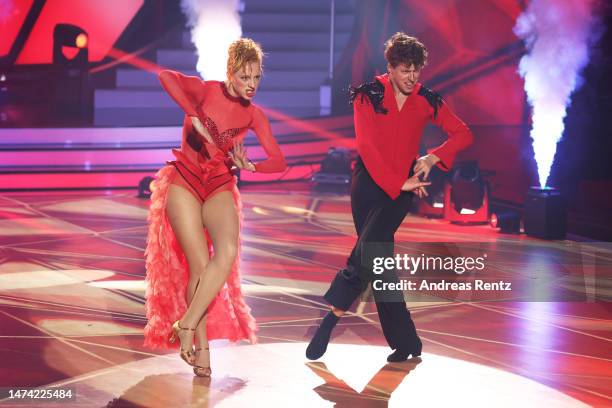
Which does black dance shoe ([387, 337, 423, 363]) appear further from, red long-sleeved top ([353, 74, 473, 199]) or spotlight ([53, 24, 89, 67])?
spotlight ([53, 24, 89, 67])

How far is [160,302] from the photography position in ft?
12.8

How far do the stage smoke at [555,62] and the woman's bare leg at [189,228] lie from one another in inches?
222

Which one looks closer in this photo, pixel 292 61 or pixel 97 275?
pixel 97 275

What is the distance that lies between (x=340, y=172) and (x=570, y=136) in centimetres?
357

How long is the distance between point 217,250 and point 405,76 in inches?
43.4

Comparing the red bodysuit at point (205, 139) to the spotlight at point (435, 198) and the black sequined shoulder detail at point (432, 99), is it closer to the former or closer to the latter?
the black sequined shoulder detail at point (432, 99)

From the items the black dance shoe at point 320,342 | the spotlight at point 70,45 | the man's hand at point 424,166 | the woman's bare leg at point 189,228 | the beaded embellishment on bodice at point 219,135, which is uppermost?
the spotlight at point 70,45

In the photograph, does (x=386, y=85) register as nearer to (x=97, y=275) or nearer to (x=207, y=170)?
(x=207, y=170)

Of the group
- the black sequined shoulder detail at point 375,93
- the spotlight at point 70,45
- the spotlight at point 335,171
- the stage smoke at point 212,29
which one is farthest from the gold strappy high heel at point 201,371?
the spotlight at point 70,45

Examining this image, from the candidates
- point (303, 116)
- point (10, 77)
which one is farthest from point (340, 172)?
point (10, 77)

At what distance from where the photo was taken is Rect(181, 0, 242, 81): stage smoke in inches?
488

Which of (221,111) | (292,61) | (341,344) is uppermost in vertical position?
(292,61)

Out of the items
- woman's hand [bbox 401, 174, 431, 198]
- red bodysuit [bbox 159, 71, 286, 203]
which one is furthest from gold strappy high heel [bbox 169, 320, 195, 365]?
woman's hand [bbox 401, 174, 431, 198]

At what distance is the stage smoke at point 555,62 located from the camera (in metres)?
8.66
